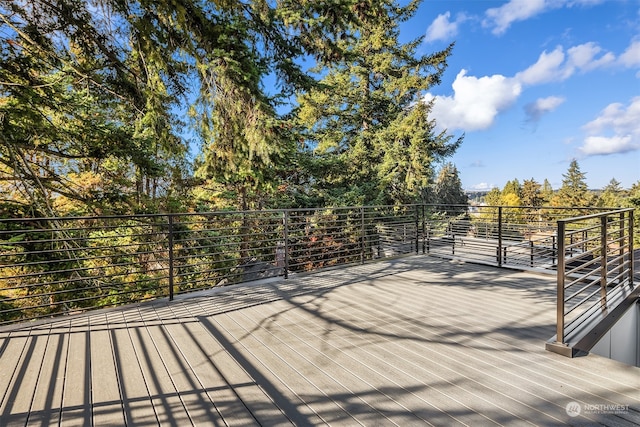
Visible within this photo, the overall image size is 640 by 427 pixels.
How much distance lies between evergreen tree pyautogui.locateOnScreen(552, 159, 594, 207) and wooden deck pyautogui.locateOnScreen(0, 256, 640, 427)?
39.4 metres

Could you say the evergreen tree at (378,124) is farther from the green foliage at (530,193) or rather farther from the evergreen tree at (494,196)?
the green foliage at (530,193)

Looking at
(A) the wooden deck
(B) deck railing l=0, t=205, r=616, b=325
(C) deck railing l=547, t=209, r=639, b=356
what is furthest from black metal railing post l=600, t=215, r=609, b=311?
(B) deck railing l=0, t=205, r=616, b=325

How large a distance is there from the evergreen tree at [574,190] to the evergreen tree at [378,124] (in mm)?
29290

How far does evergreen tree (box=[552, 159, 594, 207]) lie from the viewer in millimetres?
33969

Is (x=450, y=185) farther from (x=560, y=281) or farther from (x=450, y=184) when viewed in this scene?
(x=560, y=281)

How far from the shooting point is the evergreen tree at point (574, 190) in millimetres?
33969

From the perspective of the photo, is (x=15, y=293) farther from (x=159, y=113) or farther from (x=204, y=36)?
(x=204, y=36)

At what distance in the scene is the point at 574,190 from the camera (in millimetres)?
37062

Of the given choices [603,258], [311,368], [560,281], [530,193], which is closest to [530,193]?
[530,193]

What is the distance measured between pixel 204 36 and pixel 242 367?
3.33m

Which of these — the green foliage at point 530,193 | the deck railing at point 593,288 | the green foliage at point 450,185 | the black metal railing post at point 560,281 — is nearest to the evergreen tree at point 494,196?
the green foliage at point 530,193

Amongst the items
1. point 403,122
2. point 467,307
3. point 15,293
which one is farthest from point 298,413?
point 403,122

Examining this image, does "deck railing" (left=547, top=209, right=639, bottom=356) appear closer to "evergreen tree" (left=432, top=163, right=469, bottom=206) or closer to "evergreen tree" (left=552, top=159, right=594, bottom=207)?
"evergreen tree" (left=432, top=163, right=469, bottom=206)

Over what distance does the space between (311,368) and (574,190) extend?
46329mm
